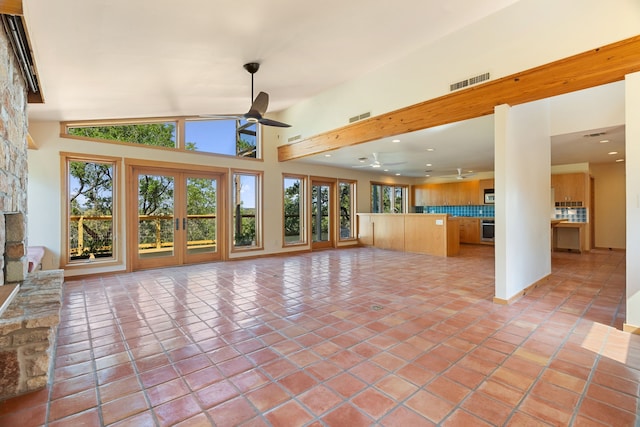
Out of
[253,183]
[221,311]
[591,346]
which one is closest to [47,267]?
[221,311]

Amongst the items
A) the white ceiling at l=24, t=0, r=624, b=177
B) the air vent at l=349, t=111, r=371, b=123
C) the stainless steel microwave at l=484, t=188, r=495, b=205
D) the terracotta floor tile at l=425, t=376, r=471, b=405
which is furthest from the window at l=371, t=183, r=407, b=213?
the terracotta floor tile at l=425, t=376, r=471, b=405

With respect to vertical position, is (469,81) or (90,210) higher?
(469,81)

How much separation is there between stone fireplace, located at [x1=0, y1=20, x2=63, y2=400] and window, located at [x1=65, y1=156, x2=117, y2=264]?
8.79 ft

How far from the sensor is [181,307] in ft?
11.1

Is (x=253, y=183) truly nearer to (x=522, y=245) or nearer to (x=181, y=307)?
(x=181, y=307)

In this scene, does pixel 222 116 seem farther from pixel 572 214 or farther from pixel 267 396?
pixel 572 214

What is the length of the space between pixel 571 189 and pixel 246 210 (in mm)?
8204

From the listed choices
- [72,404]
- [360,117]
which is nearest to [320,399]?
[72,404]

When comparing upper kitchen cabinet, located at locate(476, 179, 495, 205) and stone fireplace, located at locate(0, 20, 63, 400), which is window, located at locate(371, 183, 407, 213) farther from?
stone fireplace, located at locate(0, 20, 63, 400)

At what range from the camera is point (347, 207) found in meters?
9.17

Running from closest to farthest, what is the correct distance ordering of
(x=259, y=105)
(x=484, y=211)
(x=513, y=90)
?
1. (x=513, y=90)
2. (x=259, y=105)
3. (x=484, y=211)

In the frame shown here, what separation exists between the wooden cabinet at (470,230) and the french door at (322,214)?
4214 mm

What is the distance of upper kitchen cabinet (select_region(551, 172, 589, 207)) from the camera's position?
7.31 meters

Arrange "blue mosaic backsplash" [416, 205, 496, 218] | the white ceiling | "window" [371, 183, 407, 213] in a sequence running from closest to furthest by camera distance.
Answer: the white ceiling, "blue mosaic backsplash" [416, 205, 496, 218], "window" [371, 183, 407, 213]
